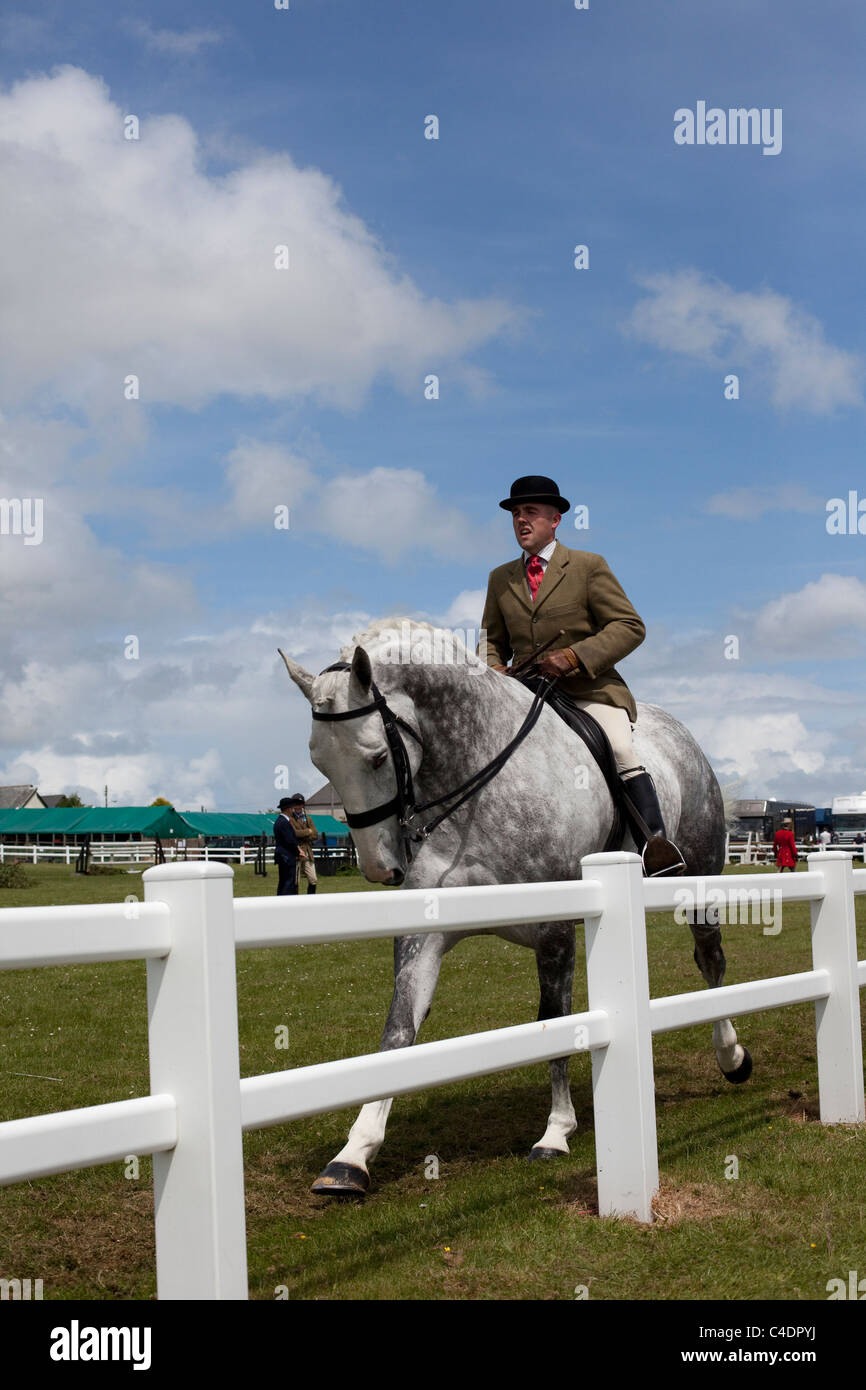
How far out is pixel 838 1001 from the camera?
250 inches

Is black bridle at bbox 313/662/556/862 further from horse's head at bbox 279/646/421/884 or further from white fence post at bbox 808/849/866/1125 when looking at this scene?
white fence post at bbox 808/849/866/1125

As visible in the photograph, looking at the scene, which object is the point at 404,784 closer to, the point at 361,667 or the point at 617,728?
the point at 361,667

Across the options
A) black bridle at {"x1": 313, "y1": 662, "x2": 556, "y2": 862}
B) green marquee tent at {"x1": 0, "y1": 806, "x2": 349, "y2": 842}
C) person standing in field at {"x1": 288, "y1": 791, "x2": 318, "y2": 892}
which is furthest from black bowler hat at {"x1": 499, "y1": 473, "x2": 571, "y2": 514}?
green marquee tent at {"x1": 0, "y1": 806, "x2": 349, "y2": 842}

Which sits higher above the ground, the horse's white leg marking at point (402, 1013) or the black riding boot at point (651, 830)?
the black riding boot at point (651, 830)

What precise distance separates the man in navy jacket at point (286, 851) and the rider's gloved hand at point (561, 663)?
572 inches

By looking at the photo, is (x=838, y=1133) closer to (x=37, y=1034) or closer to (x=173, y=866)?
(x=173, y=866)

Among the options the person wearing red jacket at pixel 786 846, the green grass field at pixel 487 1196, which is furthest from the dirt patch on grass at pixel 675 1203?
the person wearing red jacket at pixel 786 846

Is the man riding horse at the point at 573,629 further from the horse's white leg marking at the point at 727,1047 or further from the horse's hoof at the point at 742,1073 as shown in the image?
the horse's hoof at the point at 742,1073

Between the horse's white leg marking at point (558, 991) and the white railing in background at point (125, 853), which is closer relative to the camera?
the horse's white leg marking at point (558, 991)

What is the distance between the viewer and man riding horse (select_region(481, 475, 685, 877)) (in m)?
6.51

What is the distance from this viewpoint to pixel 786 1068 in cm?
830

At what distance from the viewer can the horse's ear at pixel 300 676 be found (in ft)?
17.9

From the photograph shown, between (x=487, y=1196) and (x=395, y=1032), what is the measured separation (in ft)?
2.41

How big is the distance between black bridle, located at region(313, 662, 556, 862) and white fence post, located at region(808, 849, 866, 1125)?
70.2 inches
